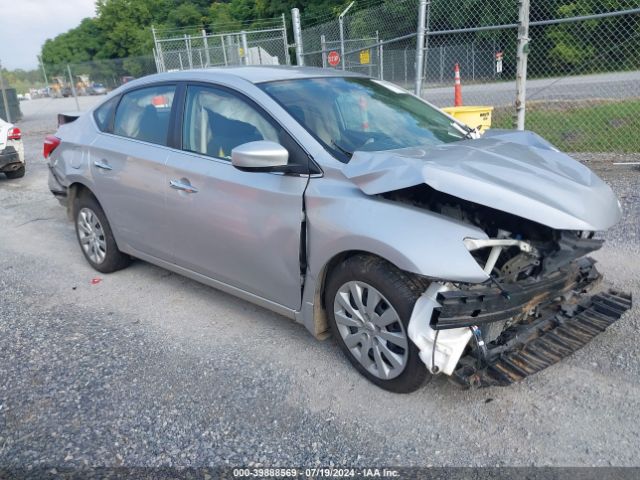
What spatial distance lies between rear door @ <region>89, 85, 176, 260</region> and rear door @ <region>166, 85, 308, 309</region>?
19cm

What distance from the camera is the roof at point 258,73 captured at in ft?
12.9

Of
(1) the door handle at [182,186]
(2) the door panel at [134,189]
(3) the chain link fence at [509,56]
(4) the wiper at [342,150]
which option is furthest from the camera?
(3) the chain link fence at [509,56]

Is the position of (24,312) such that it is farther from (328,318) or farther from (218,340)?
(328,318)

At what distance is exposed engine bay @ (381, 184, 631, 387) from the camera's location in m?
2.73

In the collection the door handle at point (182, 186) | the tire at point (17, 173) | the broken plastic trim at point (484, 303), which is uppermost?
the door handle at point (182, 186)

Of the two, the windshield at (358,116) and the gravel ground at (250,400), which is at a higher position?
the windshield at (358,116)

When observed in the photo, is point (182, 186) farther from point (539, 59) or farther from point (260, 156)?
point (539, 59)

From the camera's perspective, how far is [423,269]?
2.72 meters

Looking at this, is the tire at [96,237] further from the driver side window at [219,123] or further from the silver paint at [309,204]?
the driver side window at [219,123]

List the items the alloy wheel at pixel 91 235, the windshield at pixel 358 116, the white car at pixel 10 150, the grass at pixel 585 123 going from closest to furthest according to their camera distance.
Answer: the windshield at pixel 358 116
the alloy wheel at pixel 91 235
the grass at pixel 585 123
the white car at pixel 10 150

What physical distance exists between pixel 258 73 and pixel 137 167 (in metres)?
1.20

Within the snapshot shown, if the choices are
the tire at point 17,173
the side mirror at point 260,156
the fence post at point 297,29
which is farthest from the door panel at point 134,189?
the tire at point 17,173

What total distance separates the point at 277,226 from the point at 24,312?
244cm

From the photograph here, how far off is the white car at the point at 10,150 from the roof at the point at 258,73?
22.6ft
